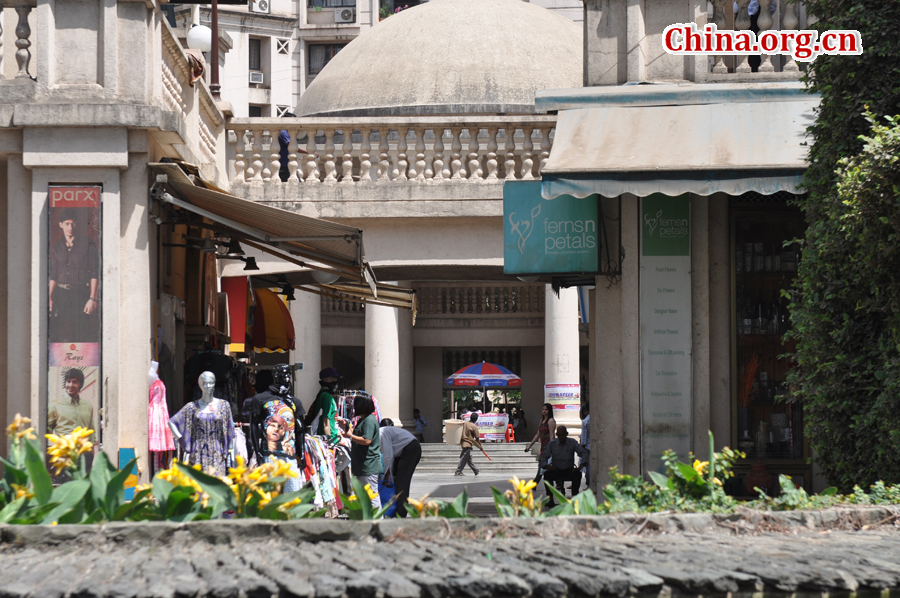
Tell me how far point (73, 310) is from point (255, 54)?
4848cm

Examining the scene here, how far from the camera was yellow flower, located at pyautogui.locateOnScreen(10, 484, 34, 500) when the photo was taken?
486cm

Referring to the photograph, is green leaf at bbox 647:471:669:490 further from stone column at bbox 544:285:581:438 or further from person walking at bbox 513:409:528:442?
person walking at bbox 513:409:528:442

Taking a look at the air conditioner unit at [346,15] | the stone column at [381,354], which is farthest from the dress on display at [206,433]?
the air conditioner unit at [346,15]

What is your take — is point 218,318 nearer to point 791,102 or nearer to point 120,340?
point 120,340

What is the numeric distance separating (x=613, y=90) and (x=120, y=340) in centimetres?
523

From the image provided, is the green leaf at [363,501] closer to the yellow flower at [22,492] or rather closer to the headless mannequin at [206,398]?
the yellow flower at [22,492]

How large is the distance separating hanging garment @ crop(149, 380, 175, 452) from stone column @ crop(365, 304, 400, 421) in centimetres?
1006

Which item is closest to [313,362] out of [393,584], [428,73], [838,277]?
[428,73]

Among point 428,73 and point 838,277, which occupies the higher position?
point 428,73

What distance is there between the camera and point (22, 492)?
16.1ft

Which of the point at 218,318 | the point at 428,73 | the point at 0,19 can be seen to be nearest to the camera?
the point at 0,19

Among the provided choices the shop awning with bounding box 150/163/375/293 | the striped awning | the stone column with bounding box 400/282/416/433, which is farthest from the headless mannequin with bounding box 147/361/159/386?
the stone column with bounding box 400/282/416/433

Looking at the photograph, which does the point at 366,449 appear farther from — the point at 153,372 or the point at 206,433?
the point at 153,372

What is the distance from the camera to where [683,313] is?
10781mm
